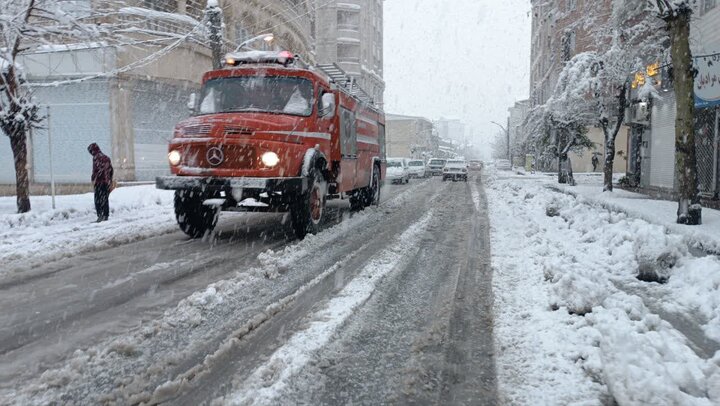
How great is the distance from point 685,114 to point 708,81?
462 centimetres

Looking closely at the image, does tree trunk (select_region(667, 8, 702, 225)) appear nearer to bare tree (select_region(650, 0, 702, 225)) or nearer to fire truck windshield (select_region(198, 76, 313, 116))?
bare tree (select_region(650, 0, 702, 225))

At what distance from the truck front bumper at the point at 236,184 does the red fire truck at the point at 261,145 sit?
1cm

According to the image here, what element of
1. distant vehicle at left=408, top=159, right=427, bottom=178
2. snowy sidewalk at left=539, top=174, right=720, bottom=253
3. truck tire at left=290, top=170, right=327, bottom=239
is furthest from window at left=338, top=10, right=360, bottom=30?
truck tire at left=290, top=170, right=327, bottom=239

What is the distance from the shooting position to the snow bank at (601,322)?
9.96 ft

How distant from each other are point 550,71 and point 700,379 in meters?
50.3

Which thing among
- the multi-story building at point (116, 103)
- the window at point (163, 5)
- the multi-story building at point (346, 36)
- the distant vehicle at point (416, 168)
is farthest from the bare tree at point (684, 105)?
the multi-story building at point (346, 36)

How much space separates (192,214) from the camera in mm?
8820

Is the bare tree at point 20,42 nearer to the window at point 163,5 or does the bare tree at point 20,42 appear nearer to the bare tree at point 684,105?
the window at point 163,5

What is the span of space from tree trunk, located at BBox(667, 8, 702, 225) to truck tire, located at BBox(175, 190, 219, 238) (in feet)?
27.0

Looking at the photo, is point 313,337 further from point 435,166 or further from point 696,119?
point 435,166

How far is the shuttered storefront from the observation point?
18.5 metres

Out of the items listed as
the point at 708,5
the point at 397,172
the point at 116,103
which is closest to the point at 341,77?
the point at 708,5

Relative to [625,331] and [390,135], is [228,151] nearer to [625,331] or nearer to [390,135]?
[625,331]

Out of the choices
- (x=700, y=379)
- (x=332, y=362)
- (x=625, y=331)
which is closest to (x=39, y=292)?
(x=332, y=362)
